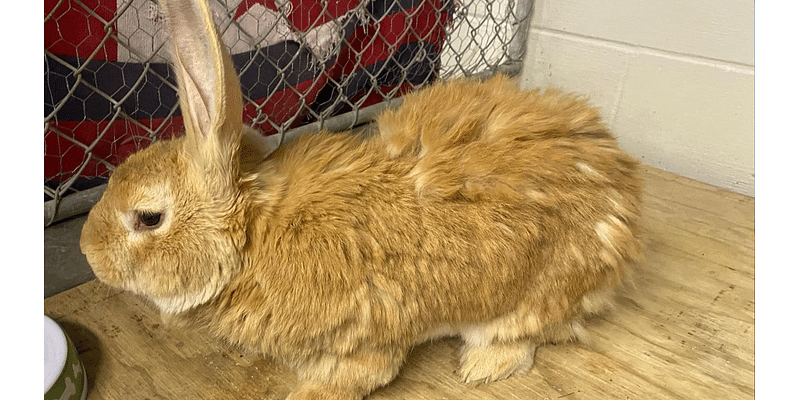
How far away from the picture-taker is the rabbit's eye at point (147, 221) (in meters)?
0.76

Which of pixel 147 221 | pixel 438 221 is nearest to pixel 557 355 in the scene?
pixel 438 221

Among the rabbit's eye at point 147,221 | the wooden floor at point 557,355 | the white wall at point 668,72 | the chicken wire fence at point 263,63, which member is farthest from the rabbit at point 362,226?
the white wall at point 668,72

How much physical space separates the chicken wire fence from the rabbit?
33 cm

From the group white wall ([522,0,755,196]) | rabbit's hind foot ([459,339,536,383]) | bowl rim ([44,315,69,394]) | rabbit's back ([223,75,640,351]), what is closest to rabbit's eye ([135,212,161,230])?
rabbit's back ([223,75,640,351])

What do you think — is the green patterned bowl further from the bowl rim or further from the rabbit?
the rabbit

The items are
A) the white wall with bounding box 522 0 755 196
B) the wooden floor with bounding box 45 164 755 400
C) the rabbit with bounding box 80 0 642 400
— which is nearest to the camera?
the rabbit with bounding box 80 0 642 400

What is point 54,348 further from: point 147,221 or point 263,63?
point 263,63

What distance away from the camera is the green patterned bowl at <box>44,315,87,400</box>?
811 mm

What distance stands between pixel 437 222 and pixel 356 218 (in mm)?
117

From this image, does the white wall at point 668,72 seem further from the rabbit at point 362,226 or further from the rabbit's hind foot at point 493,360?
the rabbit's hind foot at point 493,360

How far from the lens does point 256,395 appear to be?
0.94 m

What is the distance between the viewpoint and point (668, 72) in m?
1.67

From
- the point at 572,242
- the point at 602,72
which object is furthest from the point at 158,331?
→ the point at 602,72

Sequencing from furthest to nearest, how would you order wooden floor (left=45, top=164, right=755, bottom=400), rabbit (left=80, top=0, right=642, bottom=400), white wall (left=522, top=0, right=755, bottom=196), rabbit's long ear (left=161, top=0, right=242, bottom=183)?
white wall (left=522, top=0, right=755, bottom=196) → wooden floor (left=45, top=164, right=755, bottom=400) → rabbit (left=80, top=0, right=642, bottom=400) → rabbit's long ear (left=161, top=0, right=242, bottom=183)
